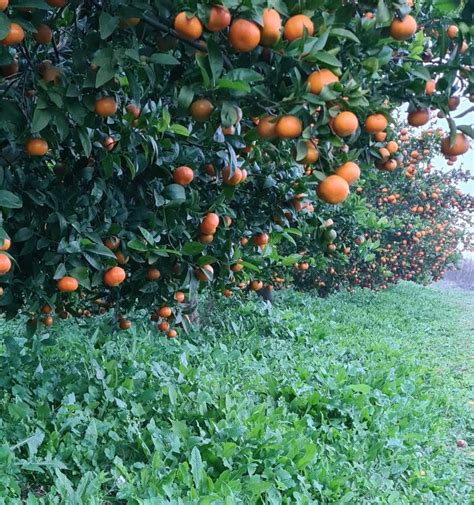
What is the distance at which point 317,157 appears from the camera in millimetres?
1377

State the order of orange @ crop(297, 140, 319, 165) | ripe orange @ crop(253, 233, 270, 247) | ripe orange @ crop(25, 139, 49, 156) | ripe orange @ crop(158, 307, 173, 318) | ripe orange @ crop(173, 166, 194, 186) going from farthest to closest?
ripe orange @ crop(253, 233, 270, 247) → ripe orange @ crop(158, 307, 173, 318) → ripe orange @ crop(173, 166, 194, 186) → ripe orange @ crop(25, 139, 49, 156) → orange @ crop(297, 140, 319, 165)

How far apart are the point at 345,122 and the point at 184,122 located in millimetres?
1269

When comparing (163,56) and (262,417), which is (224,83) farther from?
(262,417)

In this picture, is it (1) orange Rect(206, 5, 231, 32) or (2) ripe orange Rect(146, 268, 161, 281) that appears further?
(2) ripe orange Rect(146, 268, 161, 281)

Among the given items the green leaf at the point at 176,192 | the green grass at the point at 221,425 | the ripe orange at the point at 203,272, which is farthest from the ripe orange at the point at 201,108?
the green grass at the point at 221,425

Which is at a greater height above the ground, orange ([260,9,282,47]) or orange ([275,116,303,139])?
orange ([260,9,282,47])

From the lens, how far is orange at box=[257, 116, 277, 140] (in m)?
1.35

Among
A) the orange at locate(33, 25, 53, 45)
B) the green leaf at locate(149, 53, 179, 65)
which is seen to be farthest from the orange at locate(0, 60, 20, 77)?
the green leaf at locate(149, 53, 179, 65)

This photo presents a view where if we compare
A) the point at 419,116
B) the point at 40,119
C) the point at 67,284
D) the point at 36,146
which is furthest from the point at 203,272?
the point at 419,116

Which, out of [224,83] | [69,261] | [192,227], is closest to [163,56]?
[224,83]

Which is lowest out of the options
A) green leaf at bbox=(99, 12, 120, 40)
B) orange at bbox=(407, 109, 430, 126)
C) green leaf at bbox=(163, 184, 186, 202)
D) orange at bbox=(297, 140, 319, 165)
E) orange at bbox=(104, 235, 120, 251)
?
orange at bbox=(104, 235, 120, 251)

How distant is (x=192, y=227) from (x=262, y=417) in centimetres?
120

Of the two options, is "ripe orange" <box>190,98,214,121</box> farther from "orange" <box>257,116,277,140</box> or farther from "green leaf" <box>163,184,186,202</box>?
"green leaf" <box>163,184,186,202</box>

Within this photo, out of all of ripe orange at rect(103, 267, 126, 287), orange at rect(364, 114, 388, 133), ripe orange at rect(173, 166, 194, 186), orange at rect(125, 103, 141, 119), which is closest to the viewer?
orange at rect(364, 114, 388, 133)
